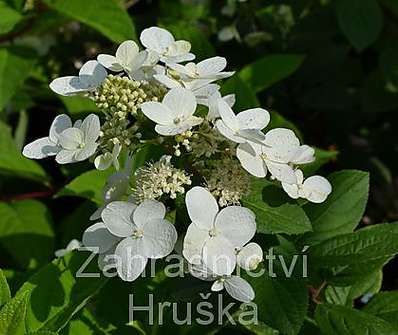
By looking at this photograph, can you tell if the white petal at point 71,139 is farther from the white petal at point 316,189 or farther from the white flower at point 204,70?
the white petal at point 316,189

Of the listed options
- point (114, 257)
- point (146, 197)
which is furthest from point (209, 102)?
point (114, 257)

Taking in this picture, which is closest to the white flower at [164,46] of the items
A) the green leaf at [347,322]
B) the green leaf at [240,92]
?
the green leaf at [240,92]

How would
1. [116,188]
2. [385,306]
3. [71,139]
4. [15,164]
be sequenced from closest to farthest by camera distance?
[71,139], [116,188], [385,306], [15,164]

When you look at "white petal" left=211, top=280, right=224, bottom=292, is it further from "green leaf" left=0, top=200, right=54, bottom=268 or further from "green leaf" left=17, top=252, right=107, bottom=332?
"green leaf" left=0, top=200, right=54, bottom=268

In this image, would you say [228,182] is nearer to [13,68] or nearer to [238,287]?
[238,287]

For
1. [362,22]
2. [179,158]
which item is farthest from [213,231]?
[362,22]

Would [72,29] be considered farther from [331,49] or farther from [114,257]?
[114,257]
